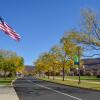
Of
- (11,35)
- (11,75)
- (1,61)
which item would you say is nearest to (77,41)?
(11,35)

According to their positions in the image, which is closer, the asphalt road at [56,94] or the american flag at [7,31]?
the american flag at [7,31]

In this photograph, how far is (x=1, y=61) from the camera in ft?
333

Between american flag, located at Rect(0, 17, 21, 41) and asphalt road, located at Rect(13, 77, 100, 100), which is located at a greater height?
american flag, located at Rect(0, 17, 21, 41)

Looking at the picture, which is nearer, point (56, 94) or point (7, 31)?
point (7, 31)

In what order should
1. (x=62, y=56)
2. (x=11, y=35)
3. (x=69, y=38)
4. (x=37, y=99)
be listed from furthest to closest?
(x=62, y=56) → (x=69, y=38) → (x=37, y=99) → (x=11, y=35)

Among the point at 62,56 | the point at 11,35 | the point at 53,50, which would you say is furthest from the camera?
the point at 53,50

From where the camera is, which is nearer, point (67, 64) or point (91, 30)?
point (91, 30)

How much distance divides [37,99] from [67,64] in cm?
6057

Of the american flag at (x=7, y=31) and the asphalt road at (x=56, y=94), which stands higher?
the american flag at (x=7, y=31)

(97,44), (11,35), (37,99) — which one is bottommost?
(37,99)

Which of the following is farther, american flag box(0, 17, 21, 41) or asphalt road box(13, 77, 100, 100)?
asphalt road box(13, 77, 100, 100)

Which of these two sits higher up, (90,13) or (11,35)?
(90,13)

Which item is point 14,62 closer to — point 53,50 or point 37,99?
point 53,50

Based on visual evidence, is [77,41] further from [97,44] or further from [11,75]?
[11,75]
